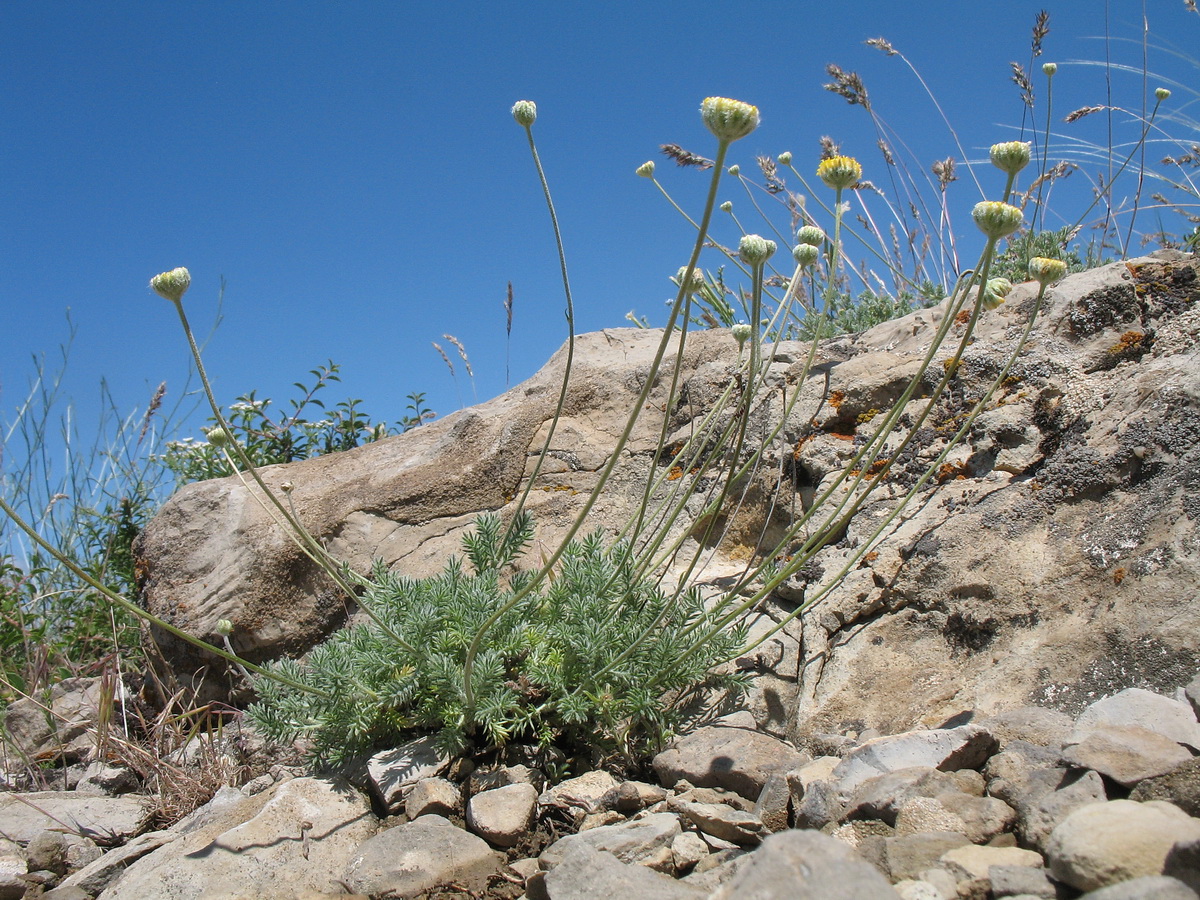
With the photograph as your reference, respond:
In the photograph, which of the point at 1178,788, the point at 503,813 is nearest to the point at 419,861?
the point at 503,813

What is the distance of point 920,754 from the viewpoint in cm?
213

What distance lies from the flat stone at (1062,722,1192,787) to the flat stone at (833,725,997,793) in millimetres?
275

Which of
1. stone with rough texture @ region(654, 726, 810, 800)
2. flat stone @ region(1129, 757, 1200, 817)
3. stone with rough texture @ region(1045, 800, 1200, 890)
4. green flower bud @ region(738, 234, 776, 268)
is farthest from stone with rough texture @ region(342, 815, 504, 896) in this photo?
green flower bud @ region(738, 234, 776, 268)

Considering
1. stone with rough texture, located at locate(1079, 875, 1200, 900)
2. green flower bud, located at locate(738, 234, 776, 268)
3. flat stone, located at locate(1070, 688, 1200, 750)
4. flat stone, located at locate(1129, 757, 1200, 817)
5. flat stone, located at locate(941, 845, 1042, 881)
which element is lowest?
flat stone, located at locate(941, 845, 1042, 881)

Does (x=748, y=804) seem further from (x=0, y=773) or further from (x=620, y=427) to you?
(x=0, y=773)

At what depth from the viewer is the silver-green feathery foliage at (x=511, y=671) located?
2746 mm

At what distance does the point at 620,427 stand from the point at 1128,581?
2.46 m

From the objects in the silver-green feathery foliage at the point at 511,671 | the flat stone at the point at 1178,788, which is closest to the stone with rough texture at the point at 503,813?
the silver-green feathery foliage at the point at 511,671

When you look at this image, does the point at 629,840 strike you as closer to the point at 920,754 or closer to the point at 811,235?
the point at 920,754

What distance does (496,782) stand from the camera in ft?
8.77

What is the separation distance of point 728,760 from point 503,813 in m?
0.67

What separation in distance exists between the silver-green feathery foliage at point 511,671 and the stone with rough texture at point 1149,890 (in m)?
1.49

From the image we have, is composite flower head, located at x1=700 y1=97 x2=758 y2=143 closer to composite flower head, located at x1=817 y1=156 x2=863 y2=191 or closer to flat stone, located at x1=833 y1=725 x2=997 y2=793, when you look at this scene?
composite flower head, located at x1=817 y1=156 x2=863 y2=191

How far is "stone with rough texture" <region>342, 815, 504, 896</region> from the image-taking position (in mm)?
2197
